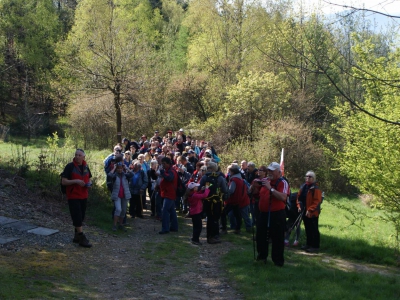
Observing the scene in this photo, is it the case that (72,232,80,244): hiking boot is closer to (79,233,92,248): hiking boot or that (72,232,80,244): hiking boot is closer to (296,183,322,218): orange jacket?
(79,233,92,248): hiking boot

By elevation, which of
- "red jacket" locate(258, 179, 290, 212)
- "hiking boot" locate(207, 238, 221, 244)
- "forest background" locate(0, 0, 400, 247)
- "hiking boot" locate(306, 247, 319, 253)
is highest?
"forest background" locate(0, 0, 400, 247)

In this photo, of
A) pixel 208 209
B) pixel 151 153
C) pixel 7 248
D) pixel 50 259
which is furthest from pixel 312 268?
pixel 151 153

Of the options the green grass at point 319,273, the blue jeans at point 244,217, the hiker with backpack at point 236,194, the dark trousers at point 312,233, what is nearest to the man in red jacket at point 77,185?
the green grass at point 319,273

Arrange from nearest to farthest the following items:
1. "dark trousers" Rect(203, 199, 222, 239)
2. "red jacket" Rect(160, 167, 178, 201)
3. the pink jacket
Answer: the pink jacket, "dark trousers" Rect(203, 199, 222, 239), "red jacket" Rect(160, 167, 178, 201)

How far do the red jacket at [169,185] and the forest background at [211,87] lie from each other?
204 inches

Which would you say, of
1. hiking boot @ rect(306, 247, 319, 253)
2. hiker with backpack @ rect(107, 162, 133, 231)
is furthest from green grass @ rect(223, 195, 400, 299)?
hiker with backpack @ rect(107, 162, 133, 231)

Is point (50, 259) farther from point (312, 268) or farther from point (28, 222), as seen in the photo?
point (312, 268)

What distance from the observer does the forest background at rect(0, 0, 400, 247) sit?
20.0 metres

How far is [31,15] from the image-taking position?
123ft

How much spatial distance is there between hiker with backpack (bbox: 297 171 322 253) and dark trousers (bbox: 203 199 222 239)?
74.5 inches

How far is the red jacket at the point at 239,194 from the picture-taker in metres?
11.1

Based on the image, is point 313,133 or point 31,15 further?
point 31,15

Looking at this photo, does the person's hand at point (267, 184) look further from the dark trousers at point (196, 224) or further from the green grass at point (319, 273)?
the dark trousers at point (196, 224)

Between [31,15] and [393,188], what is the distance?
35120 millimetres
